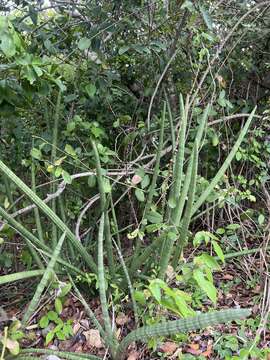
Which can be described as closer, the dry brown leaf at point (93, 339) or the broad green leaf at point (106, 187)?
the dry brown leaf at point (93, 339)

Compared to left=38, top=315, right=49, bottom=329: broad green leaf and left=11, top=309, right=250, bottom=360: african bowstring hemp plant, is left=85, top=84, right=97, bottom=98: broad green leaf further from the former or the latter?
left=11, top=309, right=250, bottom=360: african bowstring hemp plant

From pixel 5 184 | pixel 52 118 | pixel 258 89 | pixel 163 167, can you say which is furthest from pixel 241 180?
pixel 5 184

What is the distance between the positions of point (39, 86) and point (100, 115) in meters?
0.75

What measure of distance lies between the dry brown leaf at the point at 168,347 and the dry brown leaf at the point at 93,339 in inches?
11.0

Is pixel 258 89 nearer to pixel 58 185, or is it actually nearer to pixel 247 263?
pixel 247 263

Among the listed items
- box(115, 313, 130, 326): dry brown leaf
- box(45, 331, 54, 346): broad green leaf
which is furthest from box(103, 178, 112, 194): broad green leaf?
box(45, 331, 54, 346): broad green leaf

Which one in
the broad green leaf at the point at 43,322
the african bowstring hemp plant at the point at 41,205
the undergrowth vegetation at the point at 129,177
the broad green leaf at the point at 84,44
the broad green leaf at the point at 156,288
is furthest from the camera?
the broad green leaf at the point at 84,44

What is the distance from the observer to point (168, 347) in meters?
1.82

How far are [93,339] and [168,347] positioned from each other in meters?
0.34

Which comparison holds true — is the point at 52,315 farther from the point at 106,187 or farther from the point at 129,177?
the point at 129,177

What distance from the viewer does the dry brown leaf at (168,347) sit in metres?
1.80

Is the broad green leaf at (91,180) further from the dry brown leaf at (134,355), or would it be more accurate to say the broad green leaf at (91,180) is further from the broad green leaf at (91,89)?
the dry brown leaf at (134,355)

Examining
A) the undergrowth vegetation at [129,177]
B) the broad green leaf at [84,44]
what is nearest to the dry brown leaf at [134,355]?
the undergrowth vegetation at [129,177]

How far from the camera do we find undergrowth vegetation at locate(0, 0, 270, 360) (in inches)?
69.6
